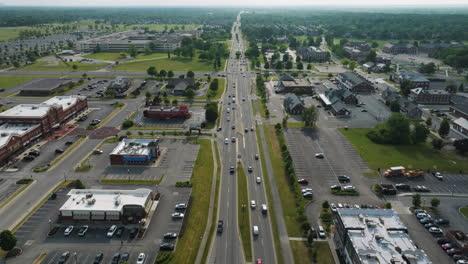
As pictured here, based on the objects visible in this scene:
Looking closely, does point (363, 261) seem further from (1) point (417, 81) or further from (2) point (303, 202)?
(1) point (417, 81)

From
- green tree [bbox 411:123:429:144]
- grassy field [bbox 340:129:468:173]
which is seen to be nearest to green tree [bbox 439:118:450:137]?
green tree [bbox 411:123:429:144]

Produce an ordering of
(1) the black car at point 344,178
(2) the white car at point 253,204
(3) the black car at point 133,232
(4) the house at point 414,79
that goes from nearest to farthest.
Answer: (3) the black car at point 133,232 < (2) the white car at point 253,204 < (1) the black car at point 344,178 < (4) the house at point 414,79

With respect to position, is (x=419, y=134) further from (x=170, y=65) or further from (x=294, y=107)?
(x=170, y=65)

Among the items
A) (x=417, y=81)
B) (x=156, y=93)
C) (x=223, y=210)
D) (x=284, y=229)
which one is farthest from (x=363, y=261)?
(x=417, y=81)

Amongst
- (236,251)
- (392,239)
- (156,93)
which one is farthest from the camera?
(156,93)

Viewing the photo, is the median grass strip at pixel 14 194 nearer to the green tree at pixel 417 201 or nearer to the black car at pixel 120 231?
the black car at pixel 120 231

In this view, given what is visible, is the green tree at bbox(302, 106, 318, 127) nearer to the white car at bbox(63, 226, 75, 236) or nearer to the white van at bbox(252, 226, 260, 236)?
the white van at bbox(252, 226, 260, 236)

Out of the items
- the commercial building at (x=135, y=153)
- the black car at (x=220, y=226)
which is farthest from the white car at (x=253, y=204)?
the commercial building at (x=135, y=153)

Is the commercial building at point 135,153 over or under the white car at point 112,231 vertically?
over
